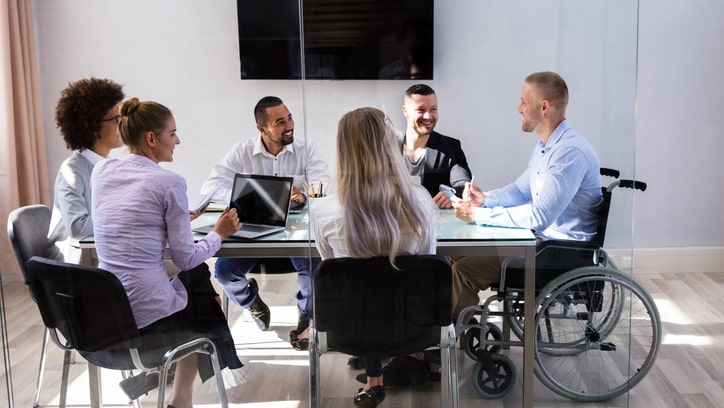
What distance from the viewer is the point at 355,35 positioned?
221 centimetres

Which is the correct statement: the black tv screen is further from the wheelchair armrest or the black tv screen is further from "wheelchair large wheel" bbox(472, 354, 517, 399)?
"wheelchair large wheel" bbox(472, 354, 517, 399)

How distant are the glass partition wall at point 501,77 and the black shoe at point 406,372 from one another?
0.61 m

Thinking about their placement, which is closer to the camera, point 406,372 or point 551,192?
point 551,192

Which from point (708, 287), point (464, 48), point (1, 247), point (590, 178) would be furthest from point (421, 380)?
point (708, 287)

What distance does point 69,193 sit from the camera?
2.35 metres

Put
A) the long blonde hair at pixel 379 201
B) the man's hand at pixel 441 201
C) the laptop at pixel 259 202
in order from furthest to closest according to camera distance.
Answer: the laptop at pixel 259 202 → the man's hand at pixel 441 201 → the long blonde hair at pixel 379 201

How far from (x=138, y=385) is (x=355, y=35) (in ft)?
4.26

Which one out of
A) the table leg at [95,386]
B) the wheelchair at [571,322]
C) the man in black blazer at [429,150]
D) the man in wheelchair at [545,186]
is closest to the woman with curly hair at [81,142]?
the table leg at [95,386]

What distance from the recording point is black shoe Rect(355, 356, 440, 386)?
2379 mm

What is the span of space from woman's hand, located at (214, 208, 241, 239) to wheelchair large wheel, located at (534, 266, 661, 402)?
0.99 meters

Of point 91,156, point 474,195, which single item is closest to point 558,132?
point 474,195

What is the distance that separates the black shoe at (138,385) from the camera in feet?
7.89

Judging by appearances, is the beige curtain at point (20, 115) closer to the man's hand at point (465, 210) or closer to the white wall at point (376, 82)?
the white wall at point (376, 82)

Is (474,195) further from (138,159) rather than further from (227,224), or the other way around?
(138,159)
